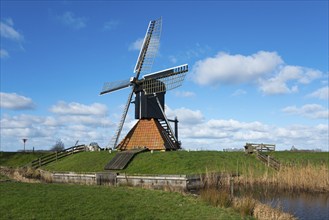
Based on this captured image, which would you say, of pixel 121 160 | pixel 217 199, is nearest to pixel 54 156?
pixel 121 160

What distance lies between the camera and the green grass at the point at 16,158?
158 feet

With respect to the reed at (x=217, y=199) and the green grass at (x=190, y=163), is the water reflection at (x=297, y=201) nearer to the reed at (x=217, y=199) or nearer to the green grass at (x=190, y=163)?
the reed at (x=217, y=199)

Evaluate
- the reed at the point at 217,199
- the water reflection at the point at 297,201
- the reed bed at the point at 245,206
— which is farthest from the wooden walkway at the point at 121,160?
the reed bed at the point at 245,206

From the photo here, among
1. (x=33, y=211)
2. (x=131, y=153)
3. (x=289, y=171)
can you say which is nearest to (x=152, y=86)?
(x=131, y=153)

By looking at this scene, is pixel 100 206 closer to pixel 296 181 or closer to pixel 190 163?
pixel 296 181

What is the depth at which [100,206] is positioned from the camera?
14.2m

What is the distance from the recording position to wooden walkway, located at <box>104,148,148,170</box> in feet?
116

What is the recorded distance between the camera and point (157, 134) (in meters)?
41.8

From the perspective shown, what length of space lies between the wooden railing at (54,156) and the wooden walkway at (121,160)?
996 cm

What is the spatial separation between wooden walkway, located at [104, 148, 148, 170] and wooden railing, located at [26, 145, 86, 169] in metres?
9.96

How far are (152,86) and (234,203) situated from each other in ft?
91.9

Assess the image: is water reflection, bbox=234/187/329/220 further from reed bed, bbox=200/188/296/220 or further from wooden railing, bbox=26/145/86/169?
wooden railing, bbox=26/145/86/169

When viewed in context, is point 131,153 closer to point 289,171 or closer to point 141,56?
point 141,56

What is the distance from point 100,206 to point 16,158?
40.3 m
